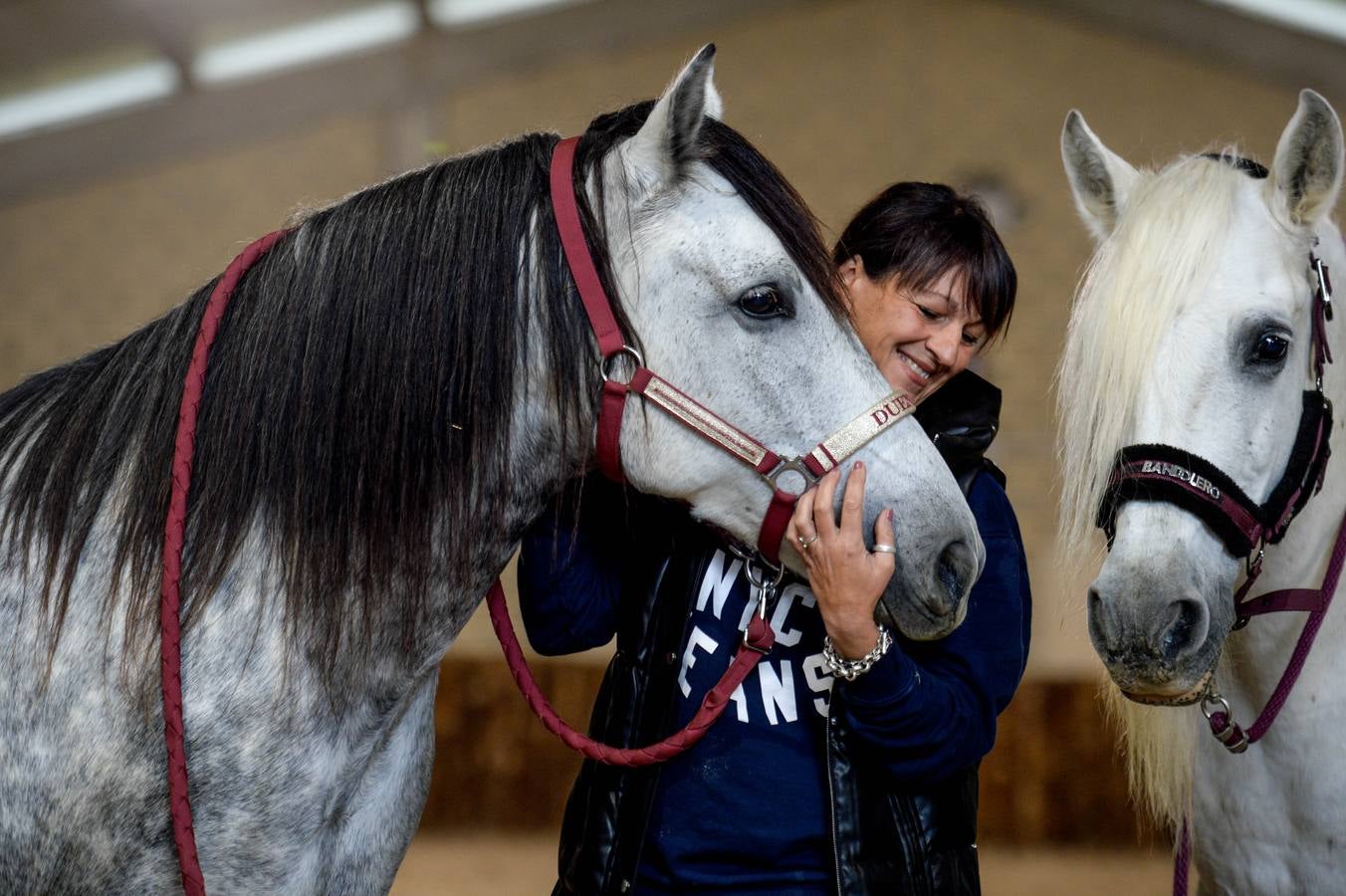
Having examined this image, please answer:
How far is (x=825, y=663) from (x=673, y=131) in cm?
65

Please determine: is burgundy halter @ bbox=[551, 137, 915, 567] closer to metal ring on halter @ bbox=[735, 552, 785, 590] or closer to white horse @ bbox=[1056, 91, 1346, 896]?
metal ring on halter @ bbox=[735, 552, 785, 590]

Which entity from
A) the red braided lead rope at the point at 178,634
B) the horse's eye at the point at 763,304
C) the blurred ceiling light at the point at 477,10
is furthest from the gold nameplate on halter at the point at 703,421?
the blurred ceiling light at the point at 477,10

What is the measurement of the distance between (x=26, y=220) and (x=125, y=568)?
16.9ft

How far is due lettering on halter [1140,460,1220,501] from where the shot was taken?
158cm

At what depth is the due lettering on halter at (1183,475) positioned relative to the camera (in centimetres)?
158

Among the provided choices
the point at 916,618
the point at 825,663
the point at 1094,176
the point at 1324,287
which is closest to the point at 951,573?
the point at 916,618

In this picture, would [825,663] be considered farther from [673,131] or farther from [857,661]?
[673,131]

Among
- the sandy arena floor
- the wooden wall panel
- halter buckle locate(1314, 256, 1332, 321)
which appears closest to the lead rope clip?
halter buckle locate(1314, 256, 1332, 321)

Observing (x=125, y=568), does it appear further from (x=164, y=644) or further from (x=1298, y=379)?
(x=1298, y=379)

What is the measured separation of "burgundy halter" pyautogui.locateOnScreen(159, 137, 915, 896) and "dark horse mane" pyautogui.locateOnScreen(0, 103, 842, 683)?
24 millimetres

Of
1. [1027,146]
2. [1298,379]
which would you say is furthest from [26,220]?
[1298,379]

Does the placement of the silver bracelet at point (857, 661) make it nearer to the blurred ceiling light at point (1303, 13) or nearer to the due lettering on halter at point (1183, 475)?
the due lettering on halter at point (1183, 475)

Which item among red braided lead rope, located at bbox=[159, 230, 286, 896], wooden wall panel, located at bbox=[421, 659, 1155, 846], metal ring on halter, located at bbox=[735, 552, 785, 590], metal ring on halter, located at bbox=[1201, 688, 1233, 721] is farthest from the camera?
wooden wall panel, located at bbox=[421, 659, 1155, 846]

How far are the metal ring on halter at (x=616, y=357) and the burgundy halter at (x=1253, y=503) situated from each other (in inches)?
26.7
